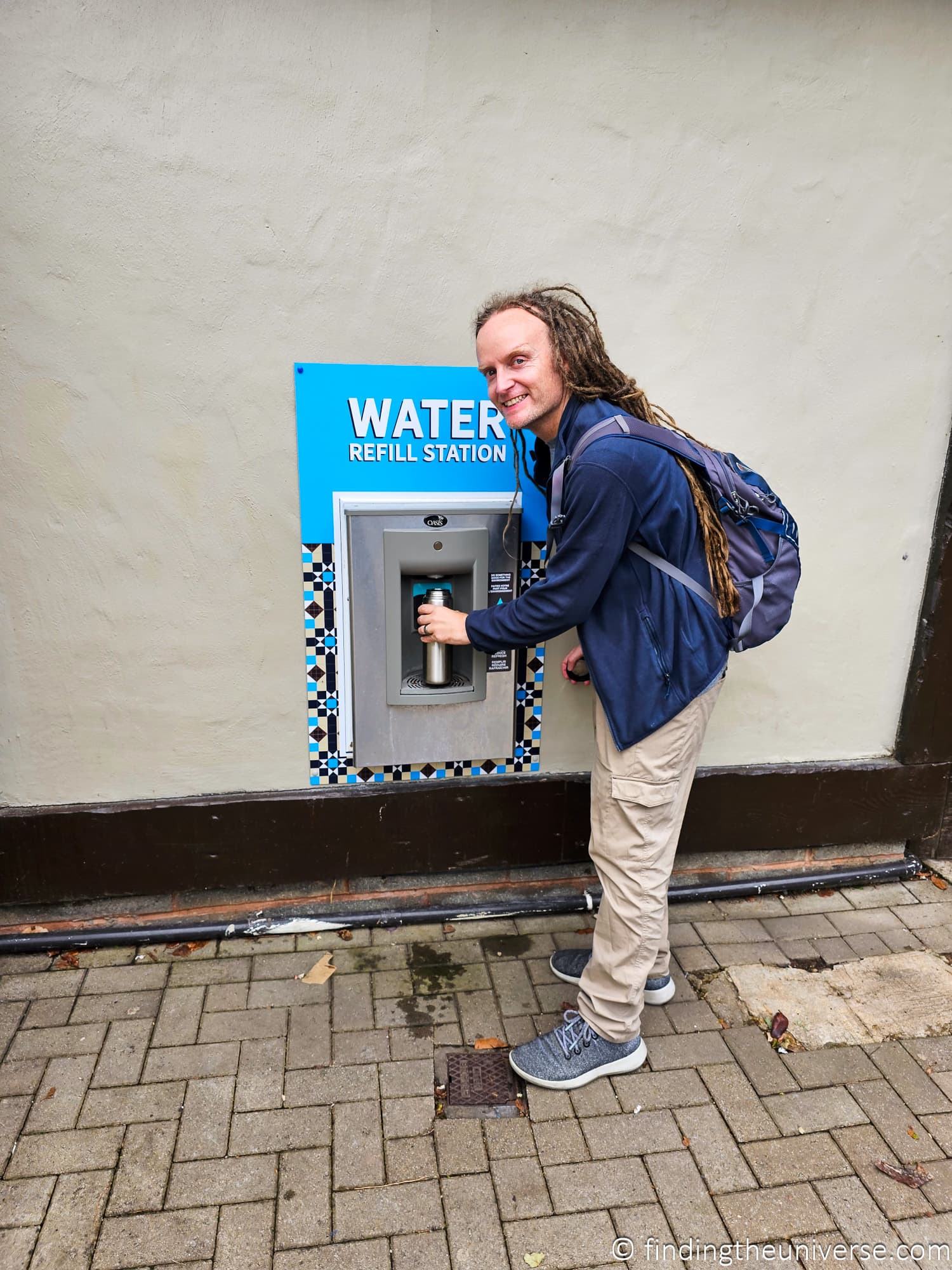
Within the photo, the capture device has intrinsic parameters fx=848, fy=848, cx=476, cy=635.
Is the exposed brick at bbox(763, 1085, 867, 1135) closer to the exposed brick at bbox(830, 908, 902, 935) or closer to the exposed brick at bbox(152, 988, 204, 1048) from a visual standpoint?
the exposed brick at bbox(830, 908, 902, 935)

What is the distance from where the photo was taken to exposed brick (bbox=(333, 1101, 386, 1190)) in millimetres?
2156

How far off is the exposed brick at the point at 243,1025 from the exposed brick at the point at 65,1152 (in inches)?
14.8

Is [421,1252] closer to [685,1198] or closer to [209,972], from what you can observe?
[685,1198]

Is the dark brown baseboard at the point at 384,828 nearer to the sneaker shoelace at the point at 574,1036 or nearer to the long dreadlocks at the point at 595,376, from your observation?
the sneaker shoelace at the point at 574,1036

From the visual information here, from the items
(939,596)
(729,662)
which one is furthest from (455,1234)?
(939,596)

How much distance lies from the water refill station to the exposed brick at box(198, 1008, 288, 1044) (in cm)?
84

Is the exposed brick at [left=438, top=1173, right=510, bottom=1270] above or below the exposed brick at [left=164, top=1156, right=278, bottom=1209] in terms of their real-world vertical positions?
below

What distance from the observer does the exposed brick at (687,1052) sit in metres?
2.55

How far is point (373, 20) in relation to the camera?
240 cm

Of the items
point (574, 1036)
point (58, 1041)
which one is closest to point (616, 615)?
point (574, 1036)

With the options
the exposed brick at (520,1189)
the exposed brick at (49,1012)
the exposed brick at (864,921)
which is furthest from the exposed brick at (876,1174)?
the exposed brick at (49,1012)

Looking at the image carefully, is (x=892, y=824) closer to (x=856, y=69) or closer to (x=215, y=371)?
(x=856, y=69)

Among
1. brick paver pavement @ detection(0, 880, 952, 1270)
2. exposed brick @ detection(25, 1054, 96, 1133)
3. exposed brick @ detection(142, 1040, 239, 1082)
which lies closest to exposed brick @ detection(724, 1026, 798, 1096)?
brick paver pavement @ detection(0, 880, 952, 1270)

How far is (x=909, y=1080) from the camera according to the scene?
2512 mm
